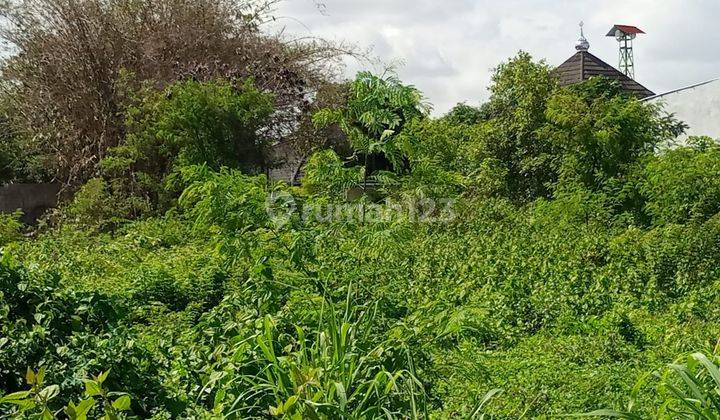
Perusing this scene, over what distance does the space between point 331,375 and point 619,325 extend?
8.85 feet

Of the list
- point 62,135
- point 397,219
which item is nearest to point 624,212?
point 397,219

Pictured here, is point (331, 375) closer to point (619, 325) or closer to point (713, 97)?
point (619, 325)

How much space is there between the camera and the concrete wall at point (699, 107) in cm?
1370

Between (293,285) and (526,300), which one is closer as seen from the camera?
(293,285)

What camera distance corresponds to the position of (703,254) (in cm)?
724

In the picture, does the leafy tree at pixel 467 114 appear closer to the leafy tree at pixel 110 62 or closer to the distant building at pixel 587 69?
the distant building at pixel 587 69

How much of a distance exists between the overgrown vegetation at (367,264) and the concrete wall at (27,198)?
2.53m

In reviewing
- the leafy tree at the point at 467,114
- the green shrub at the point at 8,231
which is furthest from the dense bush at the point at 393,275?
the leafy tree at the point at 467,114

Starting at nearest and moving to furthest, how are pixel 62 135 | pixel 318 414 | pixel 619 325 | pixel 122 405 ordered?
pixel 122 405
pixel 318 414
pixel 619 325
pixel 62 135

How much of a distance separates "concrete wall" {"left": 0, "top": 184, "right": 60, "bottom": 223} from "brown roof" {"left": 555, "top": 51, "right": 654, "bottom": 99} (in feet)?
36.5

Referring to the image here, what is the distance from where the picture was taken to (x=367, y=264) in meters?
6.67

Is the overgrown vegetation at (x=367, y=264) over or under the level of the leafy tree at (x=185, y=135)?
under

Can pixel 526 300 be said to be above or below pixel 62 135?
below

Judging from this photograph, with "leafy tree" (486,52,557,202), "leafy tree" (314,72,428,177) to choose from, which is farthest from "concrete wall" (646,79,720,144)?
"leafy tree" (314,72,428,177)
